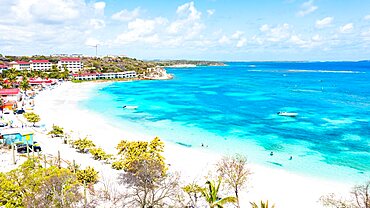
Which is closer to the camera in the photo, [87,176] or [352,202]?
[352,202]

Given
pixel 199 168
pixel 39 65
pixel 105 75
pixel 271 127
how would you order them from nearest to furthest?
pixel 199 168 < pixel 271 127 < pixel 105 75 < pixel 39 65

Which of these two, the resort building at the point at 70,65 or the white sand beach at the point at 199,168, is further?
the resort building at the point at 70,65

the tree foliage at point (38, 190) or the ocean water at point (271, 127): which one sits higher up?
the tree foliage at point (38, 190)

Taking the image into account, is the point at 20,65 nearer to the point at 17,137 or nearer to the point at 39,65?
the point at 39,65

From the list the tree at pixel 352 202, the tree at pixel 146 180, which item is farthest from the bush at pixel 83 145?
the tree at pixel 352 202

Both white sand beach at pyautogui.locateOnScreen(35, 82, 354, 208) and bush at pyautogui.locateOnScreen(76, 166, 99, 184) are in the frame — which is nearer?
bush at pyautogui.locateOnScreen(76, 166, 99, 184)

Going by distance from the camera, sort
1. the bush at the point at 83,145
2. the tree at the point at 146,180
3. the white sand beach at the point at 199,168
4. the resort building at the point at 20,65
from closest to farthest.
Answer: the tree at the point at 146,180 → the white sand beach at the point at 199,168 → the bush at the point at 83,145 → the resort building at the point at 20,65

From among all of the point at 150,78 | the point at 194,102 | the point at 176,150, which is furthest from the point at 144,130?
the point at 150,78

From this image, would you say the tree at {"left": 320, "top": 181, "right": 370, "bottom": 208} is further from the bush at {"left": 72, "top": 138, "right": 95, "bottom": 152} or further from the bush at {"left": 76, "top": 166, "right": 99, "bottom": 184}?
the bush at {"left": 72, "top": 138, "right": 95, "bottom": 152}

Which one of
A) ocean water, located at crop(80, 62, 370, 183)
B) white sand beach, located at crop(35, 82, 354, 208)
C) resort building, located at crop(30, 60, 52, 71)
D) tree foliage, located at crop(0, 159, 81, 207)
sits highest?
resort building, located at crop(30, 60, 52, 71)

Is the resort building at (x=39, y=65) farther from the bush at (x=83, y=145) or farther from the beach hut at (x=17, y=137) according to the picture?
the bush at (x=83, y=145)

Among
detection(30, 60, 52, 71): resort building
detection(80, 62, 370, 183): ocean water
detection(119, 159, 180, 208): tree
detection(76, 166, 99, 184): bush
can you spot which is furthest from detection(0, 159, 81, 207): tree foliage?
detection(30, 60, 52, 71): resort building

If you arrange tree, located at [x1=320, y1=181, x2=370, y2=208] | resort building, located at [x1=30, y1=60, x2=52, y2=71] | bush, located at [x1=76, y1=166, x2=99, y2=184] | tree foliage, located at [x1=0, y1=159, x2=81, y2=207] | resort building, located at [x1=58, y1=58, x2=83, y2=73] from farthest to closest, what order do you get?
resort building, located at [x1=58, y1=58, x2=83, y2=73] → resort building, located at [x1=30, y1=60, x2=52, y2=71] → bush, located at [x1=76, y1=166, x2=99, y2=184] → tree, located at [x1=320, y1=181, x2=370, y2=208] → tree foliage, located at [x1=0, y1=159, x2=81, y2=207]

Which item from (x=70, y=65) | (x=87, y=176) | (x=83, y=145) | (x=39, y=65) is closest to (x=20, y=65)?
(x=39, y=65)
